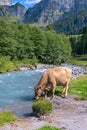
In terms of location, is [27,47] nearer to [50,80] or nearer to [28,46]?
[28,46]

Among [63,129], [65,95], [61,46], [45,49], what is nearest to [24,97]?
[65,95]

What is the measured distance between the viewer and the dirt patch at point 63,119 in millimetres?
20766

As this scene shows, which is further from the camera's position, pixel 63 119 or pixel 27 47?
pixel 27 47

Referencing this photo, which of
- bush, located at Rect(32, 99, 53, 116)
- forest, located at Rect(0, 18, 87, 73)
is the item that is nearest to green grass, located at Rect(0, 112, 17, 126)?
bush, located at Rect(32, 99, 53, 116)

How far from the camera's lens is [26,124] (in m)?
21.7

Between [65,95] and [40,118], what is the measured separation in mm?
9845

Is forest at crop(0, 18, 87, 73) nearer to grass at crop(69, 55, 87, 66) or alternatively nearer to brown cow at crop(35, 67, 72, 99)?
grass at crop(69, 55, 87, 66)

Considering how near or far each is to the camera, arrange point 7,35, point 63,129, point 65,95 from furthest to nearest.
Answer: point 7,35 < point 65,95 < point 63,129

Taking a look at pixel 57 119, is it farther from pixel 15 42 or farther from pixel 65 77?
pixel 15 42

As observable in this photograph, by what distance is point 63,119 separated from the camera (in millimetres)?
23219

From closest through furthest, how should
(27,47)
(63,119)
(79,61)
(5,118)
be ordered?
(5,118) < (63,119) < (27,47) < (79,61)

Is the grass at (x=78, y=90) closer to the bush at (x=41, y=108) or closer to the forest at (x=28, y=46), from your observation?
the bush at (x=41, y=108)

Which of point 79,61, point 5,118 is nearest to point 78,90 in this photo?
point 5,118

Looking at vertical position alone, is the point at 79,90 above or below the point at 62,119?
below
